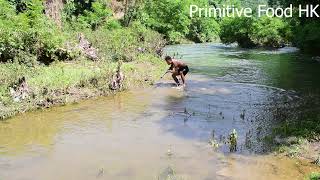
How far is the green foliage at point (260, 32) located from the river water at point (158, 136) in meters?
25.5

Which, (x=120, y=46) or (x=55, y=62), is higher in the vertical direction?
(x=120, y=46)

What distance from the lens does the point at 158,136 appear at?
984 cm

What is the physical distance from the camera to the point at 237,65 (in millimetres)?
24172

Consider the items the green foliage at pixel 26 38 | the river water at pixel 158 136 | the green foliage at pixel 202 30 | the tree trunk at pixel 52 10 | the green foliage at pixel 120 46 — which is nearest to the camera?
the river water at pixel 158 136

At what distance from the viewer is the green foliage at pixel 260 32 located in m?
40.8

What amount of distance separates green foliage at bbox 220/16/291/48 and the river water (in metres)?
25.5

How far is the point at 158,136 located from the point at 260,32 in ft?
108

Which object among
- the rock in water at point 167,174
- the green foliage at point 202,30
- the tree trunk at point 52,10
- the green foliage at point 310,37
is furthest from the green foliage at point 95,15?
the rock in water at point 167,174

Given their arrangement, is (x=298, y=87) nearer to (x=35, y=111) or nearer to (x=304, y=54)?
(x=35, y=111)

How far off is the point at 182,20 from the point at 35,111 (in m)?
40.7

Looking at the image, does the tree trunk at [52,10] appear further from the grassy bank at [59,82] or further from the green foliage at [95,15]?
the green foliage at [95,15]

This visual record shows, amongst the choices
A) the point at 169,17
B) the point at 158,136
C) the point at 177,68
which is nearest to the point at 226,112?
the point at 158,136

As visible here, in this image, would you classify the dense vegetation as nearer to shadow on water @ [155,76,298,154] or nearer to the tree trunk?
the tree trunk

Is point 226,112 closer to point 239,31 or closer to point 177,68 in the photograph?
point 177,68
